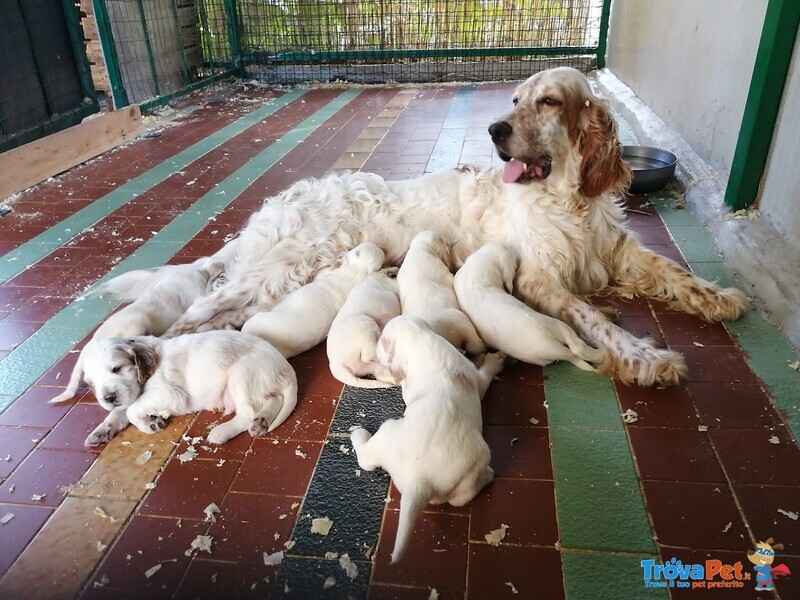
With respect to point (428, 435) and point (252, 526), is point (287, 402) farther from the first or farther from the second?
point (428, 435)

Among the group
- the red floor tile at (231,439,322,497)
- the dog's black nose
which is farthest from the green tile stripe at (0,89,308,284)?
the dog's black nose

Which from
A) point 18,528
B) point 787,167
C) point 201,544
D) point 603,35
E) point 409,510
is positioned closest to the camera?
point 409,510

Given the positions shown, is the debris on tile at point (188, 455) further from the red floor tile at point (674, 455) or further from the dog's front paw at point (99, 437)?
the red floor tile at point (674, 455)

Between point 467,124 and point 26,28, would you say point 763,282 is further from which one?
point 26,28

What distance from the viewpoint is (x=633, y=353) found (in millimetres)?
2527

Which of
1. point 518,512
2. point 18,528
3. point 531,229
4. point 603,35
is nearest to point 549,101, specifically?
point 531,229

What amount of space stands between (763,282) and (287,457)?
7.81ft

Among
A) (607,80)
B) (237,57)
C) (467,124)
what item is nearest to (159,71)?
(237,57)

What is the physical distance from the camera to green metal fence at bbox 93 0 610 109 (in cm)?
884

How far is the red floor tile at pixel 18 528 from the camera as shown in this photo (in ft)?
6.19

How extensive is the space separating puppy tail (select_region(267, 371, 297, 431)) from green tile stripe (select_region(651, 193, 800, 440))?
5.98ft

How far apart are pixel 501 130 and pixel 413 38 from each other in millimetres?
7075

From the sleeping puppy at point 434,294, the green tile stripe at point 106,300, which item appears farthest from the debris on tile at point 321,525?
the green tile stripe at point 106,300

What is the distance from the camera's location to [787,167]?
3035 millimetres
